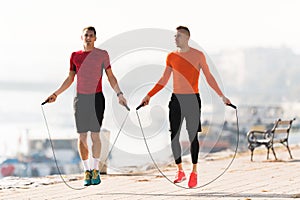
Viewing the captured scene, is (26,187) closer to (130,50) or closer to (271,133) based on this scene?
(130,50)

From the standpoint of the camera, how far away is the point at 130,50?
659 cm

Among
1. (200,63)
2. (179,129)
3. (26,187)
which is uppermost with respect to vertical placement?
(200,63)

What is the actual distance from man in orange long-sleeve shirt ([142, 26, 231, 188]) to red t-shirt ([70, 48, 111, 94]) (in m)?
0.64

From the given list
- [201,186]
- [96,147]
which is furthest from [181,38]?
[201,186]

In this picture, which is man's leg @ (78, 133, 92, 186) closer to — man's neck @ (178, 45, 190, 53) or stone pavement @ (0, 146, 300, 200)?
stone pavement @ (0, 146, 300, 200)

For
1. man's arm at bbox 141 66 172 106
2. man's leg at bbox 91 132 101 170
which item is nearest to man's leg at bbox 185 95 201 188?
man's arm at bbox 141 66 172 106

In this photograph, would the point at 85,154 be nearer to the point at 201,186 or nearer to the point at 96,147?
the point at 96,147

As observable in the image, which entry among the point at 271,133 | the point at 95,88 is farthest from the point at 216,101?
the point at 271,133

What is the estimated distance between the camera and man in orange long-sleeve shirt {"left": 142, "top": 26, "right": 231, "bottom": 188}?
257 inches

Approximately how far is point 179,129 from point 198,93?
429mm

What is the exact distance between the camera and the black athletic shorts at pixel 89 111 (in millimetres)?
6223

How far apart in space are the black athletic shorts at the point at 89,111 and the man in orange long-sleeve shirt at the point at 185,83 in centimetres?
54

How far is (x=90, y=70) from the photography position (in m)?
6.16

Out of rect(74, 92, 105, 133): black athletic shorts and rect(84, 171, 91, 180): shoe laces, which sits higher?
rect(74, 92, 105, 133): black athletic shorts
